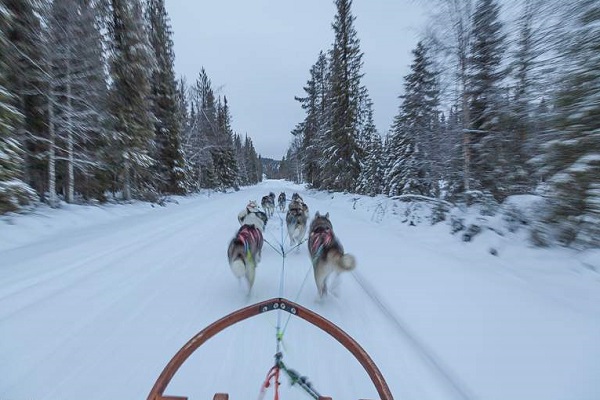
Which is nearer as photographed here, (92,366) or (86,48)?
(92,366)

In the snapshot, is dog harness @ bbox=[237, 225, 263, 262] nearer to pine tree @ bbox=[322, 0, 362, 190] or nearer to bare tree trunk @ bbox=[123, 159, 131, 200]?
bare tree trunk @ bbox=[123, 159, 131, 200]

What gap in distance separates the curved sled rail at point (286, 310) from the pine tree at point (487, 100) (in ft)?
Answer: 23.9

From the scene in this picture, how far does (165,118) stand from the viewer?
21.8m

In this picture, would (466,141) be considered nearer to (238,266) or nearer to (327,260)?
(327,260)

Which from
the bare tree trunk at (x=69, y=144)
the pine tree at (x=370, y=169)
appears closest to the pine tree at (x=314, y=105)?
the pine tree at (x=370, y=169)

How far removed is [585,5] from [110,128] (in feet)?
51.4

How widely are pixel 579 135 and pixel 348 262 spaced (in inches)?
140

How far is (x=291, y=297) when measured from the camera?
14.0 feet

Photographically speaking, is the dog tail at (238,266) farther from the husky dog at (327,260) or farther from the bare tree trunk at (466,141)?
the bare tree trunk at (466,141)

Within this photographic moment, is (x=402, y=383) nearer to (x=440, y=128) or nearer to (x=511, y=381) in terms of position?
(x=511, y=381)

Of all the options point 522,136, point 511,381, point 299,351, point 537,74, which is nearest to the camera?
point 511,381

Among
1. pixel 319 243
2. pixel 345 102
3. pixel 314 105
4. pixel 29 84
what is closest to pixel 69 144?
pixel 29 84

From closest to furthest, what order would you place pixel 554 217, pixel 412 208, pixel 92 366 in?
1. pixel 92 366
2. pixel 554 217
3. pixel 412 208

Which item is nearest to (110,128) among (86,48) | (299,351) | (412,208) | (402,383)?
(86,48)
